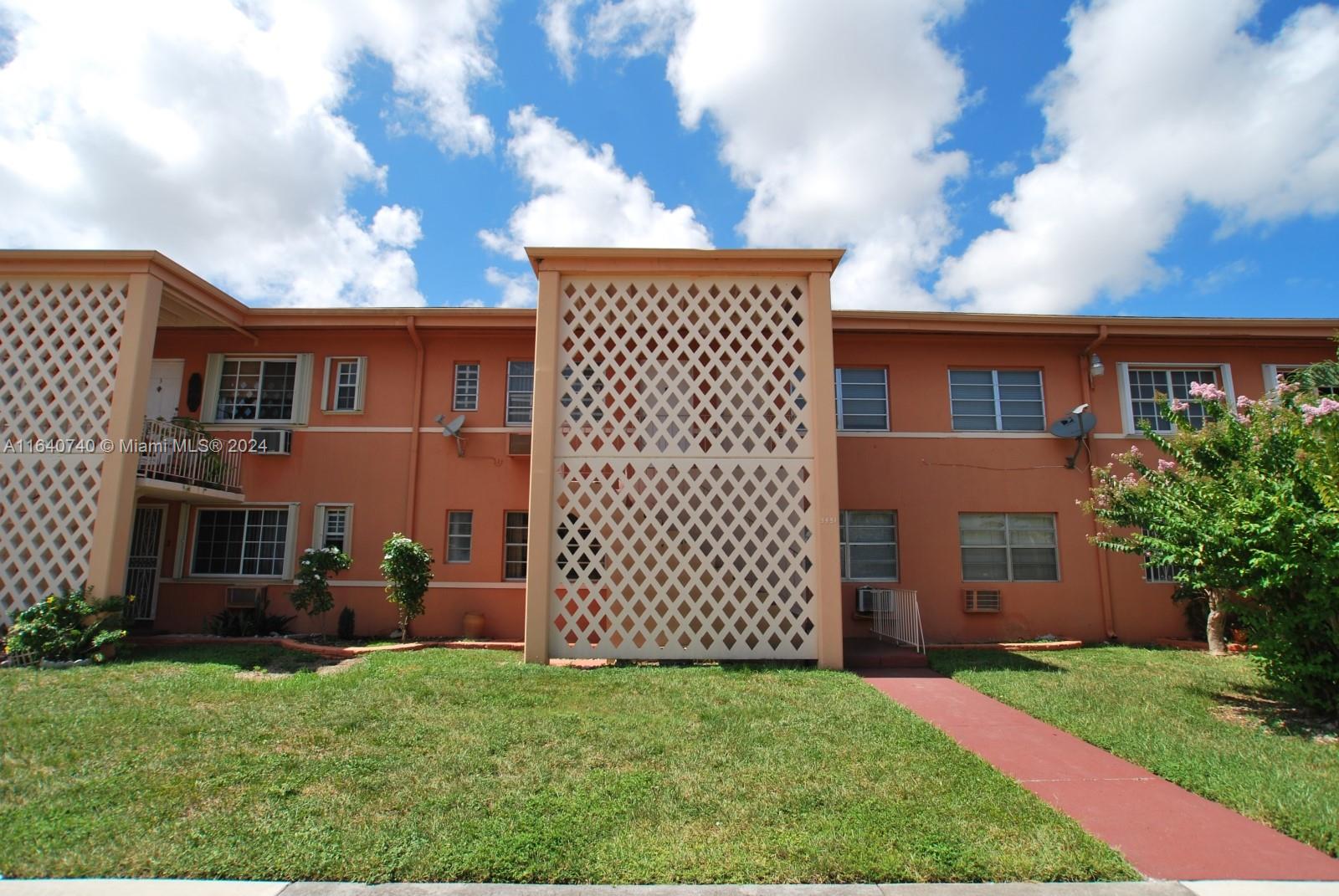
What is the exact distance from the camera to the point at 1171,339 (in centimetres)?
1209

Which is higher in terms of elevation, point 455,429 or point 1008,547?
point 455,429

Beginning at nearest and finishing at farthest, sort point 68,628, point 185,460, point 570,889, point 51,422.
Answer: point 570,889 → point 68,628 → point 51,422 → point 185,460

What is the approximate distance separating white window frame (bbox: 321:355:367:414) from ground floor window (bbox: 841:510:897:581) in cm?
862

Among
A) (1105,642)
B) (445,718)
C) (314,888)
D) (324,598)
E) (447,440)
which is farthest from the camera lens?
(447,440)

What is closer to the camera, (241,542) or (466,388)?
(241,542)

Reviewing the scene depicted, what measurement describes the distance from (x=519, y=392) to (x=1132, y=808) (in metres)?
10.2

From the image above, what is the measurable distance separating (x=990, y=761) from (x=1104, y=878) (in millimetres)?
1799

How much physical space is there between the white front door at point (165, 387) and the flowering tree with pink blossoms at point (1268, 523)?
14.7 metres

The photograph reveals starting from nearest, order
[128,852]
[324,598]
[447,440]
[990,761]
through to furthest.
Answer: [128,852]
[990,761]
[324,598]
[447,440]

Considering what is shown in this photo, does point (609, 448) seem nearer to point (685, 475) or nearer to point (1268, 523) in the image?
point (685, 475)

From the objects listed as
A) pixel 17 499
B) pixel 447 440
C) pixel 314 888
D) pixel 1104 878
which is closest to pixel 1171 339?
pixel 1104 878

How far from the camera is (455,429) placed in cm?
1170

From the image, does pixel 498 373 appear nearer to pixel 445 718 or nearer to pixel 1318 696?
pixel 445 718

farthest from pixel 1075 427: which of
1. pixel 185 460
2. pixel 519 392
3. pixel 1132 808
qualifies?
pixel 185 460
